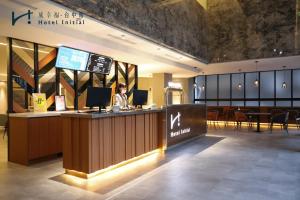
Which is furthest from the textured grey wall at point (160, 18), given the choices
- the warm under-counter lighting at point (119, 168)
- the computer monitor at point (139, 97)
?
the warm under-counter lighting at point (119, 168)

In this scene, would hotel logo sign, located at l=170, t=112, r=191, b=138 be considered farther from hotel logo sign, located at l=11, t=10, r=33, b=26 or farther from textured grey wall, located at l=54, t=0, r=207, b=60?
hotel logo sign, located at l=11, t=10, r=33, b=26

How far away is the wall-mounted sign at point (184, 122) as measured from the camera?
629 centimetres

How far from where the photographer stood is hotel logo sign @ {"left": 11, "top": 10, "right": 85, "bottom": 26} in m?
4.14

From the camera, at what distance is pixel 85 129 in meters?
3.92

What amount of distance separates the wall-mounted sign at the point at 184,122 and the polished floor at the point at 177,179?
2.37ft

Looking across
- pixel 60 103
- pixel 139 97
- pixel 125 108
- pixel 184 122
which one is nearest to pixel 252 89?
pixel 184 122

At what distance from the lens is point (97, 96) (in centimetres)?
408

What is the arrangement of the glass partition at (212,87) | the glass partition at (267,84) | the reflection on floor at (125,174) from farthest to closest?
the glass partition at (212,87) → the glass partition at (267,84) → the reflection on floor at (125,174)

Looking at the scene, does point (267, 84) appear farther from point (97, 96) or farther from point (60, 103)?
point (97, 96)

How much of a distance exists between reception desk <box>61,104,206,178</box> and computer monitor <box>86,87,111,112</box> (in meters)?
0.21

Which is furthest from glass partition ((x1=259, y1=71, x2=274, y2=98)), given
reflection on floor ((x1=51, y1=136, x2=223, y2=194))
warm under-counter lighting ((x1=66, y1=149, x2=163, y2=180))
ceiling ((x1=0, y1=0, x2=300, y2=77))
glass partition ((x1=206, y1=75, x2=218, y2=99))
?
warm under-counter lighting ((x1=66, y1=149, x2=163, y2=180))

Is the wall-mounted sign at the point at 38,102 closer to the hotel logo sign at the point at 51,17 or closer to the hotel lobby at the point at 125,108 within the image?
the hotel lobby at the point at 125,108

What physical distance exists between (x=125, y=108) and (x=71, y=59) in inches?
84.6

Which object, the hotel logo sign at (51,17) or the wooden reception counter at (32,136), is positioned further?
the wooden reception counter at (32,136)
